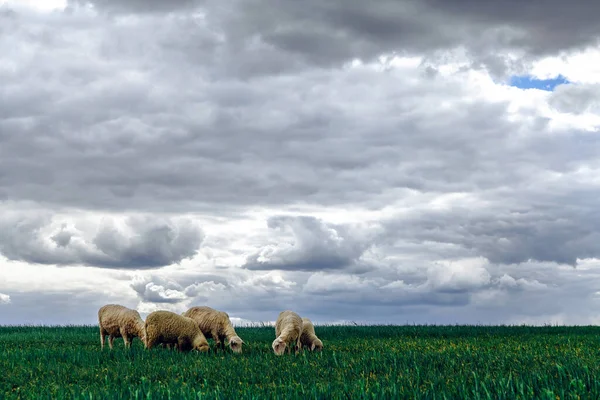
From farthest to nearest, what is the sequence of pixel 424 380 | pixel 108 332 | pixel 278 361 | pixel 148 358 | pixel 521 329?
1. pixel 521 329
2. pixel 108 332
3. pixel 148 358
4. pixel 278 361
5. pixel 424 380

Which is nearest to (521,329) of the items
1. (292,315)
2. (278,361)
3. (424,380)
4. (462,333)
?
(462,333)

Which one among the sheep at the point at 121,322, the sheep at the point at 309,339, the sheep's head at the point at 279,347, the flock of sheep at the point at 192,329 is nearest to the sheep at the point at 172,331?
the flock of sheep at the point at 192,329

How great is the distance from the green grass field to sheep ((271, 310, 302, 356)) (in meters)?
1.01

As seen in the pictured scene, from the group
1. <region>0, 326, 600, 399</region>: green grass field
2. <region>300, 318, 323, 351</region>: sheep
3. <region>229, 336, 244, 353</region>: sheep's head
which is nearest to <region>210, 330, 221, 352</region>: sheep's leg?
<region>0, 326, 600, 399</region>: green grass field

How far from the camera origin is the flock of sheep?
67.1 ft

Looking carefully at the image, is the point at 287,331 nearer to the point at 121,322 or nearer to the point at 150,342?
the point at 150,342

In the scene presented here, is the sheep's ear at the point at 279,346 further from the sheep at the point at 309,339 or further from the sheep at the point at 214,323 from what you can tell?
the sheep at the point at 214,323

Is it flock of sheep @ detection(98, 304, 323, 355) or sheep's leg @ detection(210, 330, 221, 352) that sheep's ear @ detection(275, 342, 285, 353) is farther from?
sheep's leg @ detection(210, 330, 221, 352)

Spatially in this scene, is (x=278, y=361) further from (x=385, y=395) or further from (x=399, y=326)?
(x=399, y=326)

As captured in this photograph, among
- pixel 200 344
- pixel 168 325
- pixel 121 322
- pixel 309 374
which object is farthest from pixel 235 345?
pixel 309 374

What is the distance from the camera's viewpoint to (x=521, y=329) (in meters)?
34.0

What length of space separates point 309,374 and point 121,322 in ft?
35.9

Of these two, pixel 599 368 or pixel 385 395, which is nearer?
pixel 385 395

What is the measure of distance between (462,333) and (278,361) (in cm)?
1665
